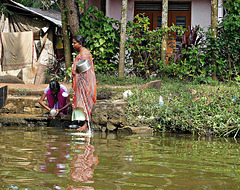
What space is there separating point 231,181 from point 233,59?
814cm

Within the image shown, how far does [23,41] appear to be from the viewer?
13.3m

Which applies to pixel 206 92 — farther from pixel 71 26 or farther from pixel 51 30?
pixel 51 30

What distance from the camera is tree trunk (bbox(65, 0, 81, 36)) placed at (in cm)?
1103

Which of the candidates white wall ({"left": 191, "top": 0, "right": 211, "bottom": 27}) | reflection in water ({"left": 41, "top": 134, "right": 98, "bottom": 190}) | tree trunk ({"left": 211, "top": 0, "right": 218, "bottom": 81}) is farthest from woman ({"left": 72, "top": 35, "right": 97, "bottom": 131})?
white wall ({"left": 191, "top": 0, "right": 211, "bottom": 27})

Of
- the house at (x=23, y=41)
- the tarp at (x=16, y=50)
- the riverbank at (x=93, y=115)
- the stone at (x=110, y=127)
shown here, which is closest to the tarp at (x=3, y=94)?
the riverbank at (x=93, y=115)

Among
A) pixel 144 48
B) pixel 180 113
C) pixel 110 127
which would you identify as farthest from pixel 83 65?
pixel 144 48

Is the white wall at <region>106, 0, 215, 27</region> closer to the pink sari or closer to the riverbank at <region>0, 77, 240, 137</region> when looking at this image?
the riverbank at <region>0, 77, 240, 137</region>

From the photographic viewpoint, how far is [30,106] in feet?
28.0

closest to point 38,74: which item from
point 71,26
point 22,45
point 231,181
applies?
point 22,45

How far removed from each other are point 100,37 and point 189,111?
4.93 metres

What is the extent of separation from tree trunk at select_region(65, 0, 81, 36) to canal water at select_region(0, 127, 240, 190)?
19.6 feet

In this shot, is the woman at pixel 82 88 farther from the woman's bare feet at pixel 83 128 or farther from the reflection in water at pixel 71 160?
the reflection in water at pixel 71 160

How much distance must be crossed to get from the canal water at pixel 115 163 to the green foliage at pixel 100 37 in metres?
5.48

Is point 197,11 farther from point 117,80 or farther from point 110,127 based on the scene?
point 110,127
